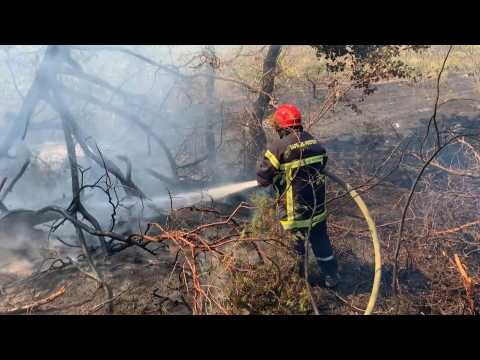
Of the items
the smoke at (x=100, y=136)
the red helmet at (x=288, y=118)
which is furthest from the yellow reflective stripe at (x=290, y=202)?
the smoke at (x=100, y=136)

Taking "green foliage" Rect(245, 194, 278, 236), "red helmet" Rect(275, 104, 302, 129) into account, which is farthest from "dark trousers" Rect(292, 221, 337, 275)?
"red helmet" Rect(275, 104, 302, 129)

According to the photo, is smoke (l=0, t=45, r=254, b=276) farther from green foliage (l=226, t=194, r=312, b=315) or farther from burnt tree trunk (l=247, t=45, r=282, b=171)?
green foliage (l=226, t=194, r=312, b=315)

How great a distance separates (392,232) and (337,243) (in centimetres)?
75

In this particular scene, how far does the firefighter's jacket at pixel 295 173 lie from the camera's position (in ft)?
13.0

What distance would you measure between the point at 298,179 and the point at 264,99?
256cm

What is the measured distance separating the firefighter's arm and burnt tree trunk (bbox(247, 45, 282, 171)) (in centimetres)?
208

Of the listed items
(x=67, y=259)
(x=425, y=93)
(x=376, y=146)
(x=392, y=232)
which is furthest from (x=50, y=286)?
(x=425, y=93)

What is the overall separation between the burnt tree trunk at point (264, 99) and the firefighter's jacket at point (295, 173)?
208 centimetres

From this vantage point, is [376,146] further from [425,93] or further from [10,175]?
[10,175]

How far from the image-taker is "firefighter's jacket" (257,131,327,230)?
3.96 m

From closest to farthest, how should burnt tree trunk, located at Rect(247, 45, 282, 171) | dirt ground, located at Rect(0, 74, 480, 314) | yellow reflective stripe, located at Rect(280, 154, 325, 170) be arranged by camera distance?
dirt ground, located at Rect(0, 74, 480, 314), yellow reflective stripe, located at Rect(280, 154, 325, 170), burnt tree trunk, located at Rect(247, 45, 282, 171)

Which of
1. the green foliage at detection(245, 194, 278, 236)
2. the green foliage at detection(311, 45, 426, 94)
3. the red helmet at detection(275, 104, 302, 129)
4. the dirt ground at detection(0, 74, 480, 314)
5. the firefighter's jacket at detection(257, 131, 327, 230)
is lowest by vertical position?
the dirt ground at detection(0, 74, 480, 314)

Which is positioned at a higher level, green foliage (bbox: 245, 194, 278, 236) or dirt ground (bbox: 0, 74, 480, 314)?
green foliage (bbox: 245, 194, 278, 236)

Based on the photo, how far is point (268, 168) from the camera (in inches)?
158
